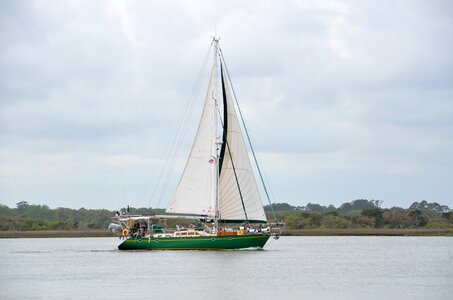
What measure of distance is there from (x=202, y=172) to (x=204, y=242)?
200 inches

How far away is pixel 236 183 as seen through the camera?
223ft

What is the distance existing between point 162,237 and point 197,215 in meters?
2.95

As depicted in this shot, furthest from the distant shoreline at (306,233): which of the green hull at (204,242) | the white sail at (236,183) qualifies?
the green hull at (204,242)

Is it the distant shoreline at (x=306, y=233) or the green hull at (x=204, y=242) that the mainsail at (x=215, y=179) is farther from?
the distant shoreline at (x=306, y=233)

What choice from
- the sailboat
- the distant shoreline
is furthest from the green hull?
the distant shoreline

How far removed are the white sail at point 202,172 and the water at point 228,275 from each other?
3364mm

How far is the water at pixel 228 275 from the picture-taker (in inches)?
1767

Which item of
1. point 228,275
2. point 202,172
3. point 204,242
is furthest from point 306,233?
point 228,275

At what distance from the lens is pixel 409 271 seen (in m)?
57.0

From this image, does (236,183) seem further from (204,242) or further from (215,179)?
(204,242)

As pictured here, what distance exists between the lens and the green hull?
6656cm

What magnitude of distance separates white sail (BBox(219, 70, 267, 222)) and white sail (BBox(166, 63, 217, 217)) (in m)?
0.86

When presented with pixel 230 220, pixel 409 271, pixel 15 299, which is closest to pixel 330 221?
pixel 230 220

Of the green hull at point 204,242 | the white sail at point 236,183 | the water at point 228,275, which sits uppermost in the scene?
the white sail at point 236,183
